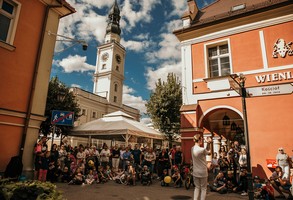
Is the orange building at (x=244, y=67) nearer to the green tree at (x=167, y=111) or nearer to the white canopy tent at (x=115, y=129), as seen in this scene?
the white canopy tent at (x=115, y=129)

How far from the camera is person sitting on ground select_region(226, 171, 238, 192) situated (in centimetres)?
862

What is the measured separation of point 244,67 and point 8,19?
11.2 m

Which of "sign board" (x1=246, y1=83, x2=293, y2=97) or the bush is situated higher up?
"sign board" (x1=246, y1=83, x2=293, y2=97)

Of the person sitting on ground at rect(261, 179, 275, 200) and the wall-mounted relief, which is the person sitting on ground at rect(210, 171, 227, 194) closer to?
the person sitting on ground at rect(261, 179, 275, 200)

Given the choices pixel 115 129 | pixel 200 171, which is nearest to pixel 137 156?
pixel 115 129

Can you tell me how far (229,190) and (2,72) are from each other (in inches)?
401

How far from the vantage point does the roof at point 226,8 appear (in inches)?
436

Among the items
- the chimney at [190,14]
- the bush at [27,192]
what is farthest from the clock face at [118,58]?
the bush at [27,192]

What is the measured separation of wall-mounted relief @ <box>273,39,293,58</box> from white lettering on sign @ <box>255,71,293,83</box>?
932 millimetres

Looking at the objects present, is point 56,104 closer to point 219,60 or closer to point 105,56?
point 219,60

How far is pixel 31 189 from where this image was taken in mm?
2504

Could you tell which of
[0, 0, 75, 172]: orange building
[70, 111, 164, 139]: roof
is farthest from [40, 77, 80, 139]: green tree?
[0, 0, 75, 172]: orange building

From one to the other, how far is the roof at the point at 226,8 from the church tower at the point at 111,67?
36.3m

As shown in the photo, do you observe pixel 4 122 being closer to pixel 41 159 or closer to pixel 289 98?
pixel 41 159
